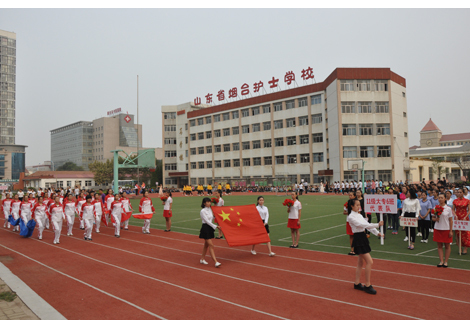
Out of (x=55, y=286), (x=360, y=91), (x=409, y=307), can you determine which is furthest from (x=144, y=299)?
(x=360, y=91)

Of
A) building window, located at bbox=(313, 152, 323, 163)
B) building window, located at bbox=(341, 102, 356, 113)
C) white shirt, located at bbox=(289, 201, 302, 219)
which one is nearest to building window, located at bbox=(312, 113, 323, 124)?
building window, located at bbox=(313, 152, 323, 163)

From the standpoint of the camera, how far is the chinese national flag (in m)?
10.1

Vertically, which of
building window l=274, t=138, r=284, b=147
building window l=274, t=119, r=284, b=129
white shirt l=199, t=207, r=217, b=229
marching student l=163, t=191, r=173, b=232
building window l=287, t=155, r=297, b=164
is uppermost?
building window l=274, t=119, r=284, b=129

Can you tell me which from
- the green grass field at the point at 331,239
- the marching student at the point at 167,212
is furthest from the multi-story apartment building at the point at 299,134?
the marching student at the point at 167,212

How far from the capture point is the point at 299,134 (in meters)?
53.4

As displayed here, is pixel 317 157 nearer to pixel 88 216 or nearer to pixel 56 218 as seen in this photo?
pixel 88 216

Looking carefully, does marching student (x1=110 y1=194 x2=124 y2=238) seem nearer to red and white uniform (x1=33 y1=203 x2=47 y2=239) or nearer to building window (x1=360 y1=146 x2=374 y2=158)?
red and white uniform (x1=33 y1=203 x2=47 y2=239)

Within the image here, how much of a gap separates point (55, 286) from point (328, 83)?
45993 mm

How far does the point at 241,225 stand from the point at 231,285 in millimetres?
2919

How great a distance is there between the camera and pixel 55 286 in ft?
25.6

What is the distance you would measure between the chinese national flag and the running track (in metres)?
0.59

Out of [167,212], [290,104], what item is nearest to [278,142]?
[290,104]

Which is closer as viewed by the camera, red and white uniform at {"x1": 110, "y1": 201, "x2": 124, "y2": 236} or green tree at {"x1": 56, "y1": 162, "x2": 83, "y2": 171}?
red and white uniform at {"x1": 110, "y1": 201, "x2": 124, "y2": 236}

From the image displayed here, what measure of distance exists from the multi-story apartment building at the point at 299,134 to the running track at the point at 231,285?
3474cm
